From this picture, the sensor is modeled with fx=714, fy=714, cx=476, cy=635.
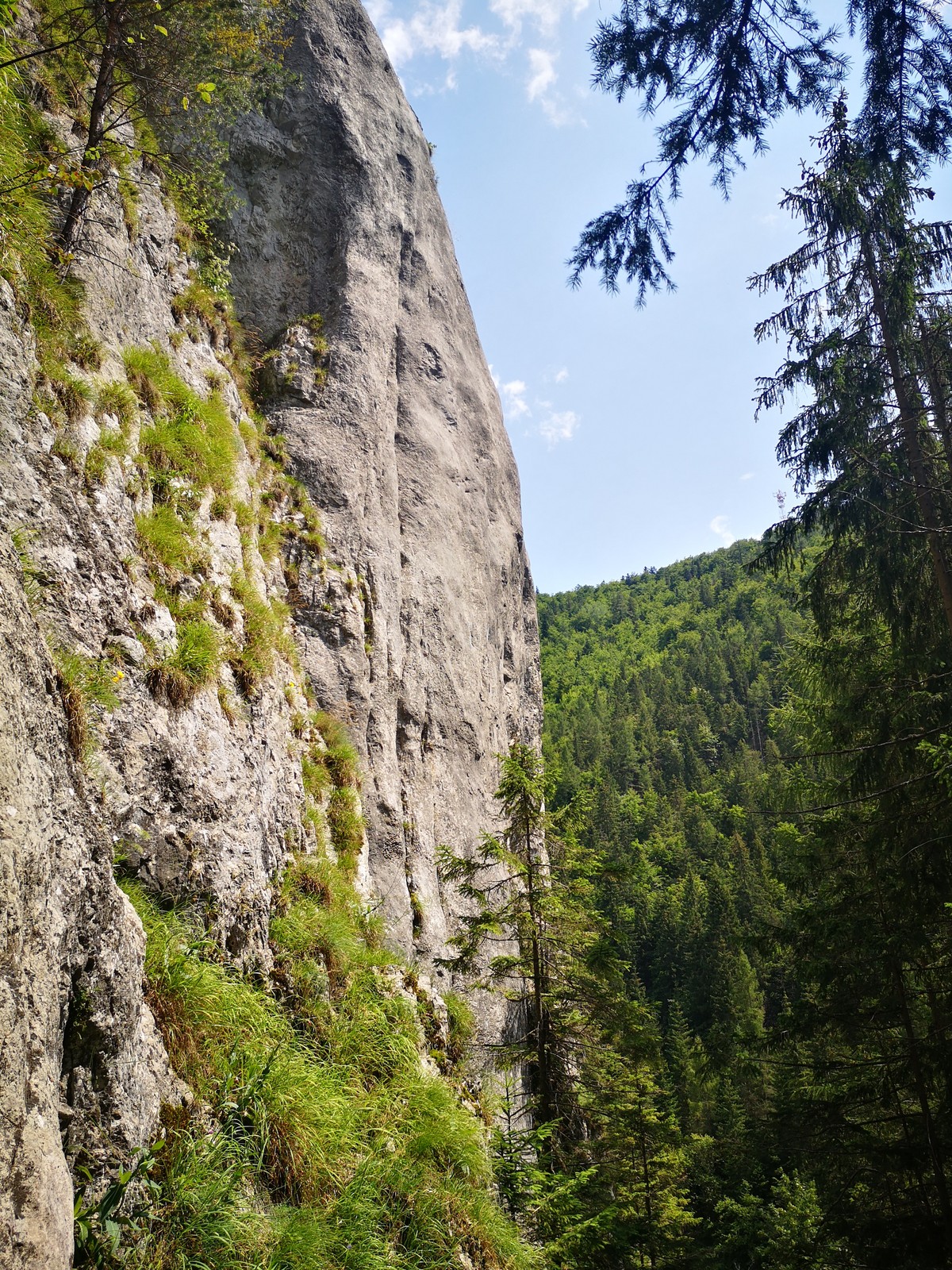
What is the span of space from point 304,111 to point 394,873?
13.9 metres

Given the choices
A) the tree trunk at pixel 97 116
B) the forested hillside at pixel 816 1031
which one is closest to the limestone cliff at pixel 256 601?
the tree trunk at pixel 97 116

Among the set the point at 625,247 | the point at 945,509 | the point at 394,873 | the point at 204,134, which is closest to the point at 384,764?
the point at 394,873

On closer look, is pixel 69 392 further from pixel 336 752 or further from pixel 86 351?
pixel 336 752

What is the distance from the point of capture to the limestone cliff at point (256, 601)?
2.90 m

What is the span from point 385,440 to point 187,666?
815 cm

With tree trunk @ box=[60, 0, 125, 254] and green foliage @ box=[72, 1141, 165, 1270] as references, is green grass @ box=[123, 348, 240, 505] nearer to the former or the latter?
tree trunk @ box=[60, 0, 125, 254]

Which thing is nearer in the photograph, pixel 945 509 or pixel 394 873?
pixel 945 509

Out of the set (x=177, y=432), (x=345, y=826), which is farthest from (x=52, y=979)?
(x=177, y=432)

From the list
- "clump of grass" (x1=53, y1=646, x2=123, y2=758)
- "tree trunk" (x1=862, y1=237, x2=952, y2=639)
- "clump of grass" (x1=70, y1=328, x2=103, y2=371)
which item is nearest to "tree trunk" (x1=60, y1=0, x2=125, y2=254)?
"clump of grass" (x1=70, y1=328, x2=103, y2=371)

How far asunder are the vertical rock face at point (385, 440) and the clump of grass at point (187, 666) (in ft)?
11.0

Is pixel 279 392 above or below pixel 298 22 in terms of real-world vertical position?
below

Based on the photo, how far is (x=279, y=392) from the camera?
11469 millimetres

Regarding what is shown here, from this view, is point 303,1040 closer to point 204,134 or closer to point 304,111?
point 204,134

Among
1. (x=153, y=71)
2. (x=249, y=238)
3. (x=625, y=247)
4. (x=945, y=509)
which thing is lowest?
(x=945, y=509)
